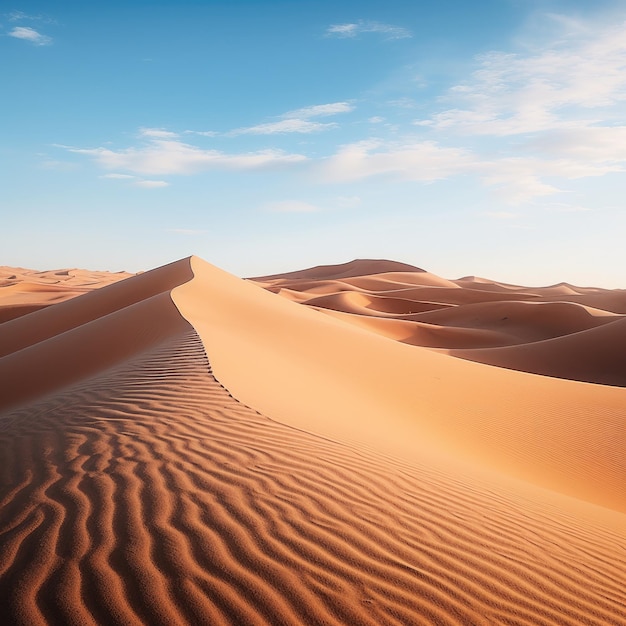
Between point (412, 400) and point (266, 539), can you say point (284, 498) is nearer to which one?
point (266, 539)

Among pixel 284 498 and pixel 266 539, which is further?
pixel 284 498

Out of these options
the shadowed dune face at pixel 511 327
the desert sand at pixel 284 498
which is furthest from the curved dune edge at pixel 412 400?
the shadowed dune face at pixel 511 327

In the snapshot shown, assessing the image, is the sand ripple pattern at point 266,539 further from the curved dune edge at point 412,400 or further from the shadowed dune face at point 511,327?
the shadowed dune face at point 511,327

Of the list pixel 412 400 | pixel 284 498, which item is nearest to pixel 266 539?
pixel 284 498

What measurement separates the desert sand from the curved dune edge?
6 centimetres

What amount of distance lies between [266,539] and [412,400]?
672cm

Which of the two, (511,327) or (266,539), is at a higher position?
(266,539)

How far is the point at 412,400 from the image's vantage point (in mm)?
9125

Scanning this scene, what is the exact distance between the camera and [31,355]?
33.7ft

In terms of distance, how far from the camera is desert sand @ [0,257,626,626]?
2.33 m

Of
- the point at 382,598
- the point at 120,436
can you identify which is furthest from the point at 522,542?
the point at 120,436

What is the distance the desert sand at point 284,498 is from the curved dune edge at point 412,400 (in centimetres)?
6

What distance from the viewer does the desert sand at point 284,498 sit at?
7.64 ft

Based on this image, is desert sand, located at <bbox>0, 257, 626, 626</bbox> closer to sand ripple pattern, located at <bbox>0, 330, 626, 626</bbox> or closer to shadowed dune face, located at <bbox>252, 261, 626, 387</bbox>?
sand ripple pattern, located at <bbox>0, 330, 626, 626</bbox>
